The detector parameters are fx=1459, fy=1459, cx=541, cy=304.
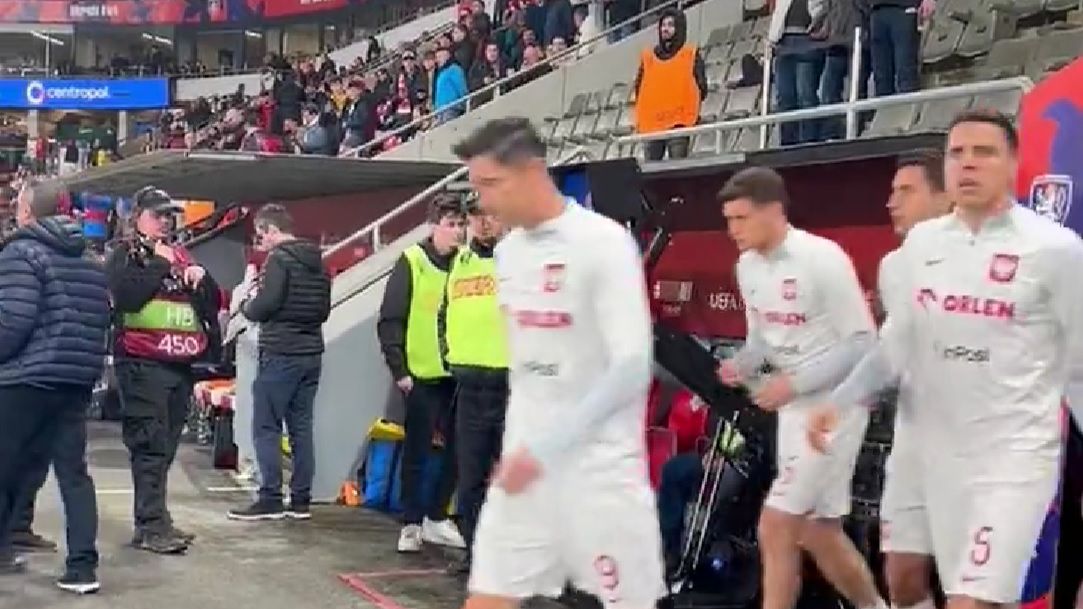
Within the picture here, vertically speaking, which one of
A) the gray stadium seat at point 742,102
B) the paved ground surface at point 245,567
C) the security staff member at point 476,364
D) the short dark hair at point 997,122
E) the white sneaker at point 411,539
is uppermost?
the gray stadium seat at point 742,102

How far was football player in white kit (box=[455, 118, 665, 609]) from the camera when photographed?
12.6 ft

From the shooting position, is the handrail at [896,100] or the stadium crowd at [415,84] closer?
the handrail at [896,100]

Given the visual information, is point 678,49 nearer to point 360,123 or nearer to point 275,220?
point 275,220

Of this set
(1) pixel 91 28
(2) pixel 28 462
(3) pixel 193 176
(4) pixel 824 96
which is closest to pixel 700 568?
(2) pixel 28 462

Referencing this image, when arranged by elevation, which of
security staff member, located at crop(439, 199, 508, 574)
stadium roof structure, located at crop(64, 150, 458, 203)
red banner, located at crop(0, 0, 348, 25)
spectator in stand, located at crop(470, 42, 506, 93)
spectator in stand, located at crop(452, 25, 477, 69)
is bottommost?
security staff member, located at crop(439, 199, 508, 574)

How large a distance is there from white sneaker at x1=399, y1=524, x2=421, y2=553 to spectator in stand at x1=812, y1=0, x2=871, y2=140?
3.66 meters

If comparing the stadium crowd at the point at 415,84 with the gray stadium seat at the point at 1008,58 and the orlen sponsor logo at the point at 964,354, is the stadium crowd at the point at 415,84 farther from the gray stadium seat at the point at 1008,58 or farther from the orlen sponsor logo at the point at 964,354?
the orlen sponsor logo at the point at 964,354

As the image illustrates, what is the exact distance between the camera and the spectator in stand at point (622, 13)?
50.3 feet

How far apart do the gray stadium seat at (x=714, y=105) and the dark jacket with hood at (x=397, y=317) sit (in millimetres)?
4814

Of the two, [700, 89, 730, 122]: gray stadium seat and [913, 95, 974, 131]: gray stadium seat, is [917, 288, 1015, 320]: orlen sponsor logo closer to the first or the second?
[913, 95, 974, 131]: gray stadium seat

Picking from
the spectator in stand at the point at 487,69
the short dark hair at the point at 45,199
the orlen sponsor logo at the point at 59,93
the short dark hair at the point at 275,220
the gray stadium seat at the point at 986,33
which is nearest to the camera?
the short dark hair at the point at 45,199

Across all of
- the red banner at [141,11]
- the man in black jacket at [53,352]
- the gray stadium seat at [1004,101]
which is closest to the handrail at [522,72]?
the gray stadium seat at [1004,101]

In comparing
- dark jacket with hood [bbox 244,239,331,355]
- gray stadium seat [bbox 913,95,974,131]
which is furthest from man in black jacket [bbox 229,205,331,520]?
gray stadium seat [bbox 913,95,974,131]

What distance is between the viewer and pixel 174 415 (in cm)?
734
